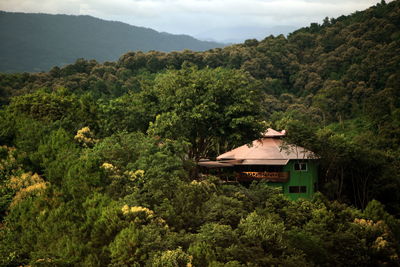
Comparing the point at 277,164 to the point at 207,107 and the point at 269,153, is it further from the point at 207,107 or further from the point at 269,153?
the point at 207,107

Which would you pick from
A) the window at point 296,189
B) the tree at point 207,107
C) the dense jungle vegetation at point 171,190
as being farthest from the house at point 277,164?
the tree at point 207,107

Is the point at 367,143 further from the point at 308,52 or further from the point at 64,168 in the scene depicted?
the point at 308,52

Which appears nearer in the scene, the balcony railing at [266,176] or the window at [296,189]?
the balcony railing at [266,176]

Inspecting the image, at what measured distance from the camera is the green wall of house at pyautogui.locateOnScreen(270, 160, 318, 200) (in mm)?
38156

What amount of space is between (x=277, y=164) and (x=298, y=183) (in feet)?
7.66

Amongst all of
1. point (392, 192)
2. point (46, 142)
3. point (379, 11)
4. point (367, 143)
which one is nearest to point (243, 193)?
point (46, 142)

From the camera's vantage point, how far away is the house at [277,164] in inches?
1464

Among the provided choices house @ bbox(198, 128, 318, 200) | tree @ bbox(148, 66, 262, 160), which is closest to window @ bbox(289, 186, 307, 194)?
house @ bbox(198, 128, 318, 200)

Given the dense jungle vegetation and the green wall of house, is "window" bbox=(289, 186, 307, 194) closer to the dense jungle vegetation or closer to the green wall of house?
the green wall of house

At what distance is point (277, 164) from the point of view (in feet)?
122

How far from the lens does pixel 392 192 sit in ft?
135

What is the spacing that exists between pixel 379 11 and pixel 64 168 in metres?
87.8

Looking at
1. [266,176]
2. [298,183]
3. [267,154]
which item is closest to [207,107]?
[267,154]

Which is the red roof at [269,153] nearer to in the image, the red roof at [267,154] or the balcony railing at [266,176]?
the red roof at [267,154]
